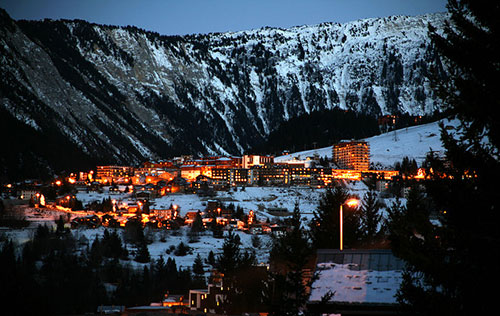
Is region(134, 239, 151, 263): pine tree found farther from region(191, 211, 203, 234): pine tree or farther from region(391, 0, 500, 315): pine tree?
region(391, 0, 500, 315): pine tree

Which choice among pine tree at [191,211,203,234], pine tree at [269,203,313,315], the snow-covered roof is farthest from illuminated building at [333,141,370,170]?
the snow-covered roof

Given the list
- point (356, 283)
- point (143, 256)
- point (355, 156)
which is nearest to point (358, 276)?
point (356, 283)

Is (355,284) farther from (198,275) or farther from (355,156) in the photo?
(355,156)

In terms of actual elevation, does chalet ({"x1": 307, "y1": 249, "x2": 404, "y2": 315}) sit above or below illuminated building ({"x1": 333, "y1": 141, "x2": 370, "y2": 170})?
below

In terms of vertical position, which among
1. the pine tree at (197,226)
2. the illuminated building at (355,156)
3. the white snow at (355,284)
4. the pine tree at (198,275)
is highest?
the illuminated building at (355,156)

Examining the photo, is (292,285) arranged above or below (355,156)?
below

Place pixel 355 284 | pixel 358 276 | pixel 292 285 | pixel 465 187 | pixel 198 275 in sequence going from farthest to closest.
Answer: pixel 198 275
pixel 292 285
pixel 358 276
pixel 355 284
pixel 465 187

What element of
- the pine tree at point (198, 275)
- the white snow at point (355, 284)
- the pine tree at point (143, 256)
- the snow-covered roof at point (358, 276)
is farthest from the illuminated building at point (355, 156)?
the white snow at point (355, 284)

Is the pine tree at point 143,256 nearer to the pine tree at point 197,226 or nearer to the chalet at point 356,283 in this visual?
the pine tree at point 197,226

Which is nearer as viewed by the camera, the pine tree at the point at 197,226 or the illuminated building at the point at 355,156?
the pine tree at the point at 197,226

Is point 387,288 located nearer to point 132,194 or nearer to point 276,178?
point 132,194
